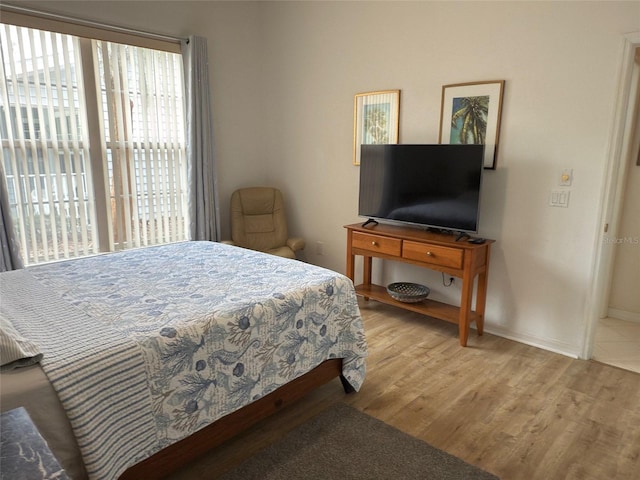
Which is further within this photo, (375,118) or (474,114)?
(375,118)

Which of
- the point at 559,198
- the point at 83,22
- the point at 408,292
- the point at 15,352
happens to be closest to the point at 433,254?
the point at 408,292

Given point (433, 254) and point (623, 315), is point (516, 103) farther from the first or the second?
point (623, 315)

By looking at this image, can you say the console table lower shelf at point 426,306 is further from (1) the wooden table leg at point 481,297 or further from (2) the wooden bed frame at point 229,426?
(2) the wooden bed frame at point 229,426

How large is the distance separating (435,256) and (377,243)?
1.73 feet

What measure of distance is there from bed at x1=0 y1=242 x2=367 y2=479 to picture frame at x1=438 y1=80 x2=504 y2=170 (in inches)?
65.7

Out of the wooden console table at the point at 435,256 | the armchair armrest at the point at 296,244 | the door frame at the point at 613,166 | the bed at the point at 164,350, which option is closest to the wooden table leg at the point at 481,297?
the wooden console table at the point at 435,256

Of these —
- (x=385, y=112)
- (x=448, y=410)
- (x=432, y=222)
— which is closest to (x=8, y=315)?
(x=448, y=410)

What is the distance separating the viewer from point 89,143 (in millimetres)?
3615

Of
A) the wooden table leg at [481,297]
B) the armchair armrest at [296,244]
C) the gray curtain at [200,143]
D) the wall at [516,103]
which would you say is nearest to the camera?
the wall at [516,103]

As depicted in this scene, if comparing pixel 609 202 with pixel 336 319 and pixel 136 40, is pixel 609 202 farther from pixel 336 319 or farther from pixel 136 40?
pixel 136 40

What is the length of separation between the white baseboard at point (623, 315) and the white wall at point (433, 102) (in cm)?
108

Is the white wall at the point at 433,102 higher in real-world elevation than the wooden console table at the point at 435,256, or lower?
higher

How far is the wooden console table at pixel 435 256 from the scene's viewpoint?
310 cm

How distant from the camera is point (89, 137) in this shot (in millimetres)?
3605
